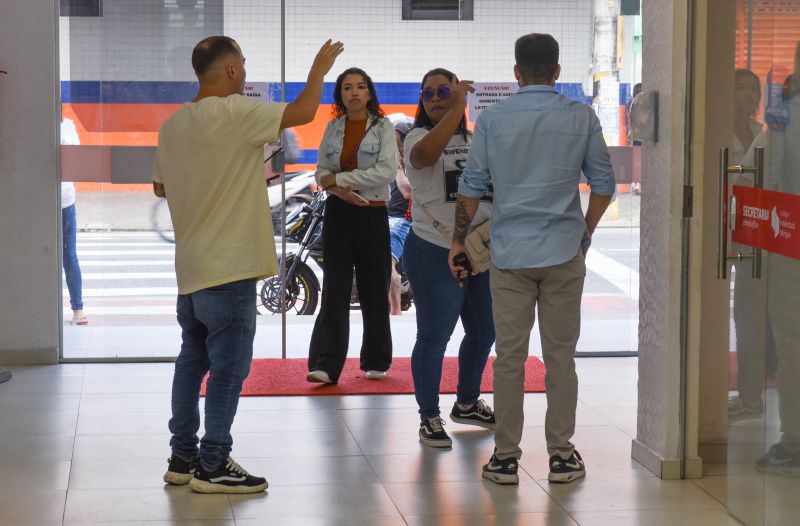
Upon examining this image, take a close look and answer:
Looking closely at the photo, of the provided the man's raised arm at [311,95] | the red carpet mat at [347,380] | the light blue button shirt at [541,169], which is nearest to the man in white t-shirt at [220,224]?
the man's raised arm at [311,95]

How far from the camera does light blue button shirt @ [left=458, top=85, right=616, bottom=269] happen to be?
399cm

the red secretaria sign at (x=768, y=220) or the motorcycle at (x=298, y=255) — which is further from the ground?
the red secretaria sign at (x=768, y=220)

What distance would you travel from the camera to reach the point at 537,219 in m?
4.00

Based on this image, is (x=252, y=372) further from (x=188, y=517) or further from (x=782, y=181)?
(x=782, y=181)

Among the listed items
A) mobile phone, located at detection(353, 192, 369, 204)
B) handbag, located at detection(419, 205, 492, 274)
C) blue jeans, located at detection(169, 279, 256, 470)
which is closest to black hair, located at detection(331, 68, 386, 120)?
mobile phone, located at detection(353, 192, 369, 204)

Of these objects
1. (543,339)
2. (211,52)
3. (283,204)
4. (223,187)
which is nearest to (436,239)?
(543,339)

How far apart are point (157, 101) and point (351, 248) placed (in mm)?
1530

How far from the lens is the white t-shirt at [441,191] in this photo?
15.0 ft

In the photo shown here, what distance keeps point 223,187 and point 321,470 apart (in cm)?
109

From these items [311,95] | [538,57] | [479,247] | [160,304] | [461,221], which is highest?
[538,57]

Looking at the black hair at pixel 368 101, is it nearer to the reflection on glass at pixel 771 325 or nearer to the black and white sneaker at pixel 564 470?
the black and white sneaker at pixel 564 470

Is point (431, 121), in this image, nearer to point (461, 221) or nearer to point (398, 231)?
point (461, 221)

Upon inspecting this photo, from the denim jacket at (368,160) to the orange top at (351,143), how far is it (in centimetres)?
2

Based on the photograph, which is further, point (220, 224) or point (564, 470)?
point (564, 470)
